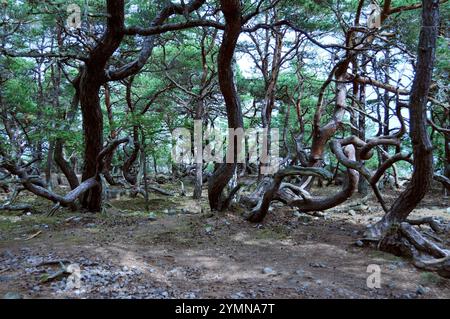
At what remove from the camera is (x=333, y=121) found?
25.2 ft

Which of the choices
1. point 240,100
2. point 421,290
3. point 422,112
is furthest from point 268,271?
point 240,100

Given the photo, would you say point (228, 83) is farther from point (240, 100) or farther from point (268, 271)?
point (268, 271)

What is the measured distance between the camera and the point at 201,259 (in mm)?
4277

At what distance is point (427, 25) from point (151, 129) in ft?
21.5

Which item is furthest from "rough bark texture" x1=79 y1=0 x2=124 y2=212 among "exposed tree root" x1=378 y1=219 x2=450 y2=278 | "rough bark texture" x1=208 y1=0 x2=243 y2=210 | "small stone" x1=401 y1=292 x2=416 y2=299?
"small stone" x1=401 y1=292 x2=416 y2=299

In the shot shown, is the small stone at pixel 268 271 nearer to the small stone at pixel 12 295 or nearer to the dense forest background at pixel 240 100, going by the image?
the dense forest background at pixel 240 100

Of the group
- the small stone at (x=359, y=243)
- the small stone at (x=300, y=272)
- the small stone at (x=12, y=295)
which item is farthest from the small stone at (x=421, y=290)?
the small stone at (x=12, y=295)

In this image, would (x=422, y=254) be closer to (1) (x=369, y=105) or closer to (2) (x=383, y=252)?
(2) (x=383, y=252)

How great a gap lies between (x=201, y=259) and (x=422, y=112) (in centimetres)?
322

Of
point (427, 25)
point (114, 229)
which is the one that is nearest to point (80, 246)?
point (114, 229)

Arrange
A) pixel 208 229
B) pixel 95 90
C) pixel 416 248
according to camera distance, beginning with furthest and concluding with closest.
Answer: pixel 95 90 → pixel 208 229 → pixel 416 248

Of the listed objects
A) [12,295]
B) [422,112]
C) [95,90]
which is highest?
[95,90]

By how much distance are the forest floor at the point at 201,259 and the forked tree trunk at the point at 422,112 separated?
0.91m

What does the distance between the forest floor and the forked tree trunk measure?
906mm
